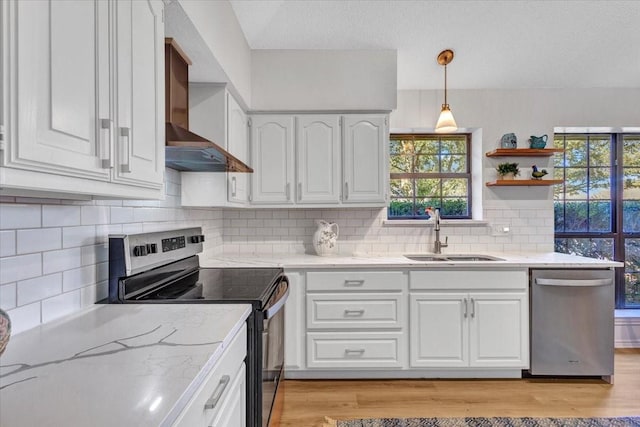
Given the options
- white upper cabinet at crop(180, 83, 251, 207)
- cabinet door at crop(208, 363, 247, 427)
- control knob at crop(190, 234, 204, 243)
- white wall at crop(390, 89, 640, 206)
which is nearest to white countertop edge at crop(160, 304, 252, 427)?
cabinet door at crop(208, 363, 247, 427)

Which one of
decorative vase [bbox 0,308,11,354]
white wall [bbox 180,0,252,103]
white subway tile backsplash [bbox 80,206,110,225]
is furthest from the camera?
white wall [bbox 180,0,252,103]

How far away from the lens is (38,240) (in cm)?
110

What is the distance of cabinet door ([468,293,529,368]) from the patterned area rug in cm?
46

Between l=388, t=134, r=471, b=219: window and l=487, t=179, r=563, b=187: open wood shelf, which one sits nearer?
l=487, t=179, r=563, b=187: open wood shelf

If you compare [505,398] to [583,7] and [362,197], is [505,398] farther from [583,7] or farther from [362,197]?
[583,7]

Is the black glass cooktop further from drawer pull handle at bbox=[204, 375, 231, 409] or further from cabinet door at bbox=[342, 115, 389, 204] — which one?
cabinet door at bbox=[342, 115, 389, 204]

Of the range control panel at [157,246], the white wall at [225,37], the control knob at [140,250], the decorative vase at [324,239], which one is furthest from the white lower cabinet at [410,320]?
the white wall at [225,37]

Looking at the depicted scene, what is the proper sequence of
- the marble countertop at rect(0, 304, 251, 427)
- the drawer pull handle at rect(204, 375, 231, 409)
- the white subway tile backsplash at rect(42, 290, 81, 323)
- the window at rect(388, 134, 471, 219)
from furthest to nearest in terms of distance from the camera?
1. the window at rect(388, 134, 471, 219)
2. the white subway tile backsplash at rect(42, 290, 81, 323)
3. the drawer pull handle at rect(204, 375, 231, 409)
4. the marble countertop at rect(0, 304, 251, 427)

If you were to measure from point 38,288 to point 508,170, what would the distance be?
10.9 feet

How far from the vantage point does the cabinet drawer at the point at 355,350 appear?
2541 mm

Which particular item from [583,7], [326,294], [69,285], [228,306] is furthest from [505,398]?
[583,7]

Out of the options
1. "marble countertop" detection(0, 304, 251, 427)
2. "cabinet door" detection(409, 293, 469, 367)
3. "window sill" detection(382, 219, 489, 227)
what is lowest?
"cabinet door" detection(409, 293, 469, 367)

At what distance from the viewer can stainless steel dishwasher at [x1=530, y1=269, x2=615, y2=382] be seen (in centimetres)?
252

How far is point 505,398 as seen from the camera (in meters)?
2.35
